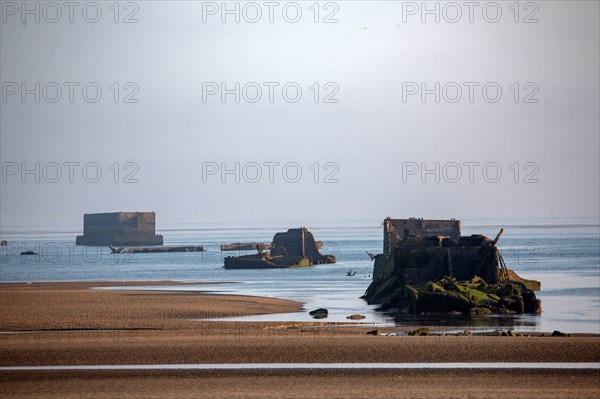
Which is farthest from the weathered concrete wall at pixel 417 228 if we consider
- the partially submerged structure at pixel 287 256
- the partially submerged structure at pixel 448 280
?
the partially submerged structure at pixel 287 256

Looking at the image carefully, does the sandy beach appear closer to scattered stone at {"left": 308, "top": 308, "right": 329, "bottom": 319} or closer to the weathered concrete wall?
scattered stone at {"left": 308, "top": 308, "right": 329, "bottom": 319}

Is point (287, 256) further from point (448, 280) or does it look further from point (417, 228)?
point (448, 280)

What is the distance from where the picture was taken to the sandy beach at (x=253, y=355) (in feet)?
82.9

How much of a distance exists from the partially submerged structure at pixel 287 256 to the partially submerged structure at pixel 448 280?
5344cm

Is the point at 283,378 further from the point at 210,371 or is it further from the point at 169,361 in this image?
the point at 169,361

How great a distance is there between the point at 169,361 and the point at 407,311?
2471 cm

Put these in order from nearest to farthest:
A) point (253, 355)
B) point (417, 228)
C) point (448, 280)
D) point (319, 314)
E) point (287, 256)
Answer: point (253, 355) → point (319, 314) → point (448, 280) → point (417, 228) → point (287, 256)

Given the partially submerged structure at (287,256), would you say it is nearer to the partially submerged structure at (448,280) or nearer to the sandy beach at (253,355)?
the partially submerged structure at (448,280)

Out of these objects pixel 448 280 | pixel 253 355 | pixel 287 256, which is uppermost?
pixel 448 280

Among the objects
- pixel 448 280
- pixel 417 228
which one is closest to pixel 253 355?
pixel 448 280

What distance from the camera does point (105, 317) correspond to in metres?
48.5

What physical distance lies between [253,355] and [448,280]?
2549 cm

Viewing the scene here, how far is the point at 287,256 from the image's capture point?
128 metres

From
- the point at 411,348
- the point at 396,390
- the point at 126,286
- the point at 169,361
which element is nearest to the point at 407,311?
the point at 411,348
